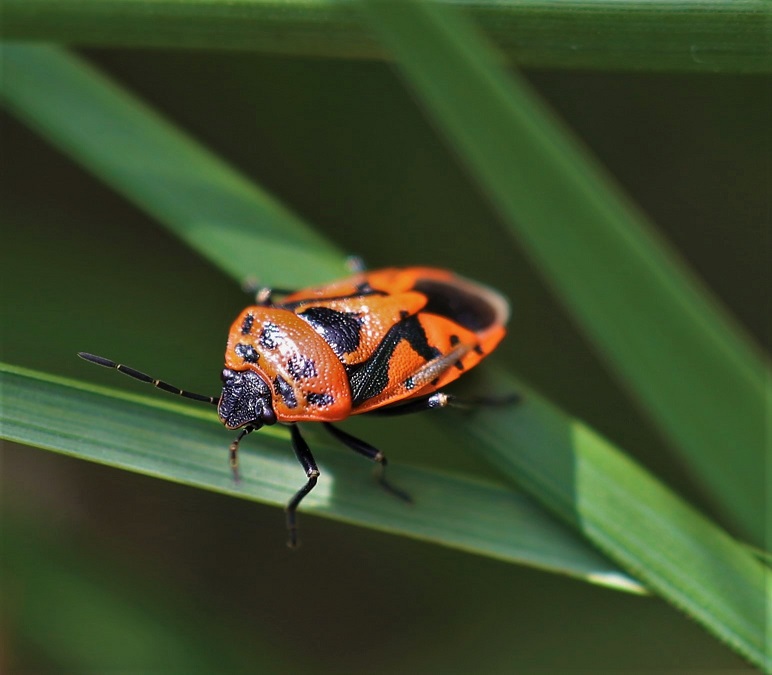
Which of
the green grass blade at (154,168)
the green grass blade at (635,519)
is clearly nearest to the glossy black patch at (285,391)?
the green grass blade at (154,168)

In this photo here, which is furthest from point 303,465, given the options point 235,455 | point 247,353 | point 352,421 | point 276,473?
point 352,421

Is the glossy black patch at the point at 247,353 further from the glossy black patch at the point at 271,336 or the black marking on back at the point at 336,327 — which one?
the black marking on back at the point at 336,327

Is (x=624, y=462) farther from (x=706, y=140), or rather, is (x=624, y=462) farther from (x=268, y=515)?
(x=706, y=140)

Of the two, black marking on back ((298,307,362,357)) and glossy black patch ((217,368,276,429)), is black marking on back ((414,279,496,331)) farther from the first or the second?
glossy black patch ((217,368,276,429))

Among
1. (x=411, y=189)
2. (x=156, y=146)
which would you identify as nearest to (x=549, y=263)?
(x=156, y=146)

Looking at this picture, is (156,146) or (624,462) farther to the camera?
(156,146)

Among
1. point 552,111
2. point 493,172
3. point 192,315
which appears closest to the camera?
point 493,172

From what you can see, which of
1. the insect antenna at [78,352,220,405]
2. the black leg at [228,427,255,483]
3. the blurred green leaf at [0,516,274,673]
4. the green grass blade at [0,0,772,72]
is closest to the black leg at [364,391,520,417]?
the black leg at [228,427,255,483]
